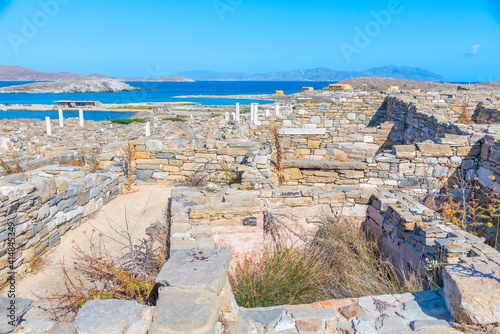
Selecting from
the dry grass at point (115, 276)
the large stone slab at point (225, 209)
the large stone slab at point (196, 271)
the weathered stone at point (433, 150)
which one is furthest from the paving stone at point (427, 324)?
the weathered stone at point (433, 150)

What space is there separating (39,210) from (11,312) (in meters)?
2.64

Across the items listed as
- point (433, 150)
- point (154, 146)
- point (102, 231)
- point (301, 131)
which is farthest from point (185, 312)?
point (301, 131)

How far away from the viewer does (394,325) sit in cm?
298

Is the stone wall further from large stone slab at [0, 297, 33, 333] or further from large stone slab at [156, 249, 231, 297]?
large stone slab at [156, 249, 231, 297]

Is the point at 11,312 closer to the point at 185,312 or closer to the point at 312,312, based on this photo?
the point at 185,312

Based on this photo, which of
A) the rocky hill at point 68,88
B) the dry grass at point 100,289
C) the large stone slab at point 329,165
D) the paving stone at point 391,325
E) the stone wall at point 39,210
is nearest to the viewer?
the paving stone at point 391,325

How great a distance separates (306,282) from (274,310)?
50.4 inches

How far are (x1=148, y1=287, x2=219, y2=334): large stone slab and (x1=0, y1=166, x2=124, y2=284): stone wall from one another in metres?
2.60

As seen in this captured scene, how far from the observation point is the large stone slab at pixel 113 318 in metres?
2.43

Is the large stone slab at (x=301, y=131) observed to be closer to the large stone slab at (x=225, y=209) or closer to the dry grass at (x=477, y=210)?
the dry grass at (x=477, y=210)

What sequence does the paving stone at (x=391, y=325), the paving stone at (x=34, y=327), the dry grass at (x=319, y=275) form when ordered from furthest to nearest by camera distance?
the dry grass at (x=319, y=275) < the paving stone at (x=391, y=325) < the paving stone at (x=34, y=327)

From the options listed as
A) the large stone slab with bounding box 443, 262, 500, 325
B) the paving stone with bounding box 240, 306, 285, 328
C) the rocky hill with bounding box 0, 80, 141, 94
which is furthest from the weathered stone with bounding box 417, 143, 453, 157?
the rocky hill with bounding box 0, 80, 141, 94

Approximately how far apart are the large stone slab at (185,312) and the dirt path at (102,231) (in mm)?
1663

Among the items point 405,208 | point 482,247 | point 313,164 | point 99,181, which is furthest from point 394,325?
point 99,181
